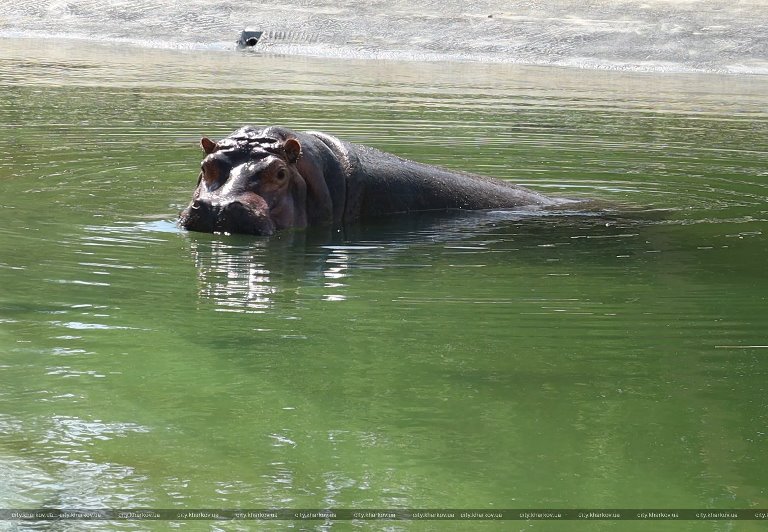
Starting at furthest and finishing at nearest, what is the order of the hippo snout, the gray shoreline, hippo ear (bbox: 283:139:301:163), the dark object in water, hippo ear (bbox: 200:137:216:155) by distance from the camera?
1. the dark object in water
2. the gray shoreline
3. hippo ear (bbox: 283:139:301:163)
4. hippo ear (bbox: 200:137:216:155)
5. the hippo snout

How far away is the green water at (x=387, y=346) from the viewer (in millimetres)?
4066

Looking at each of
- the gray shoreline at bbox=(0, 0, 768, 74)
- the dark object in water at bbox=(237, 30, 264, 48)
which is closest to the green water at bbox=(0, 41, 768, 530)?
the gray shoreline at bbox=(0, 0, 768, 74)

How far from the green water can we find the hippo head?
0.17m

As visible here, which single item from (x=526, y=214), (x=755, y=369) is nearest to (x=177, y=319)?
(x=755, y=369)

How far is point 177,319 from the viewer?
5.97m

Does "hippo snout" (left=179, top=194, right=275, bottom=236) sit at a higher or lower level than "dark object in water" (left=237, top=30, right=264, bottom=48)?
lower

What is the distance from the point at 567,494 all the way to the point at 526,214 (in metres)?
6.10

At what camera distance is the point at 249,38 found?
88.6 ft

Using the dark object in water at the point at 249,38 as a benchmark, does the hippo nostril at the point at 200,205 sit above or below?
below

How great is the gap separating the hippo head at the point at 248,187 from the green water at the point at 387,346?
17 centimetres

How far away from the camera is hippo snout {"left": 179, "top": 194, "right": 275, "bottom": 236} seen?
8312mm

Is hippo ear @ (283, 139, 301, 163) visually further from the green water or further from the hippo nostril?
the hippo nostril

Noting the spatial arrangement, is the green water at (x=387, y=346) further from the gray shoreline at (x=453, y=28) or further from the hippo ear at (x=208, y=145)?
the gray shoreline at (x=453, y=28)

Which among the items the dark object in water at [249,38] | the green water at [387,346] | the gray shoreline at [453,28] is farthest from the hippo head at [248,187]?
the dark object in water at [249,38]
